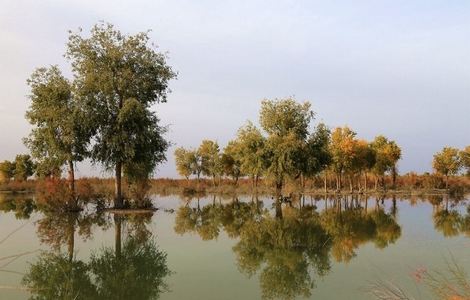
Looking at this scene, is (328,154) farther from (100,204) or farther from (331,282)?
(331,282)

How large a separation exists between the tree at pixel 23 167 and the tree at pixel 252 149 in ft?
122

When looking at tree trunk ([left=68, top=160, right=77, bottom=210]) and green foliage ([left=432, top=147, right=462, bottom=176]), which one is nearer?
tree trunk ([left=68, top=160, right=77, bottom=210])

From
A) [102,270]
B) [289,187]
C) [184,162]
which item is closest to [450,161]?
[289,187]

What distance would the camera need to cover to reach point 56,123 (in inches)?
1144

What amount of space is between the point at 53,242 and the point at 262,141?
3532cm

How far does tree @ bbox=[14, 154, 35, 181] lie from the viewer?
72.0 meters

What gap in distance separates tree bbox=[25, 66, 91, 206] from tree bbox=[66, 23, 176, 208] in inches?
34.3

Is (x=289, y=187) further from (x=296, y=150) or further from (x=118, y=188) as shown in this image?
(x=118, y=188)

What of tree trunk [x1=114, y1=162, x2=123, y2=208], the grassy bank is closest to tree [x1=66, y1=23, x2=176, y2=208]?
tree trunk [x1=114, y1=162, x2=123, y2=208]

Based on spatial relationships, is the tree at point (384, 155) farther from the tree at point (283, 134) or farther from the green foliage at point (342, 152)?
the tree at point (283, 134)

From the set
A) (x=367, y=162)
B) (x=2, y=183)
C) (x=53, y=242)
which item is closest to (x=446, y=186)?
(x=367, y=162)

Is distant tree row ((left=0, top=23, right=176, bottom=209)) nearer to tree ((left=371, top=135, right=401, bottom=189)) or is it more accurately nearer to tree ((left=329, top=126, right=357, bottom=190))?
tree ((left=329, top=126, right=357, bottom=190))

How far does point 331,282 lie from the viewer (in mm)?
10312

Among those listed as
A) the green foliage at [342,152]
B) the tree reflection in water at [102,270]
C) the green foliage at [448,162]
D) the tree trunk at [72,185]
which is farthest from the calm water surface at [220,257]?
the green foliage at [448,162]
